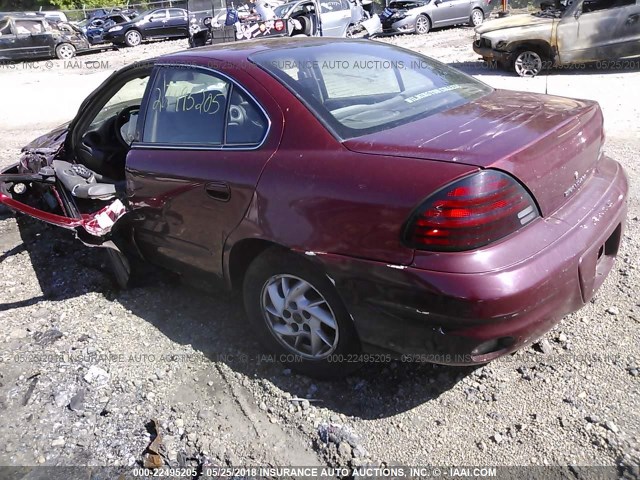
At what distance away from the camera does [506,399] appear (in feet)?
9.01

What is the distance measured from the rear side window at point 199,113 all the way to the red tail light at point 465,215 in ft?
3.31

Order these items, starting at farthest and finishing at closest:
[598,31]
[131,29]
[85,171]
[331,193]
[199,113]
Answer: [131,29] → [598,31] → [85,171] → [199,113] → [331,193]

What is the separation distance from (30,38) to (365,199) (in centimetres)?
2412

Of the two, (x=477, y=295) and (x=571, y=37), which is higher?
(x=477, y=295)

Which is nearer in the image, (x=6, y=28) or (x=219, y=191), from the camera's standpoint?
(x=219, y=191)

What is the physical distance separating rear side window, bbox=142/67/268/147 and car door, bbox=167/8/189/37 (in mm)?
23862

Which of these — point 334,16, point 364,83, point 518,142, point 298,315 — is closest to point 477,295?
point 518,142

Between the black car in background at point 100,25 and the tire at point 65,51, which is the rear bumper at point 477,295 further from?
the black car in background at point 100,25

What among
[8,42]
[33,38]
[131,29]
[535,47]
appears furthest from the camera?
[131,29]

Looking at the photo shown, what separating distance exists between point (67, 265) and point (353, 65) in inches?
113

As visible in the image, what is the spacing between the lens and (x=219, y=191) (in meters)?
3.00

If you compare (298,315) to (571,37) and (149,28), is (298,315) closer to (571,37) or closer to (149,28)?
(571,37)

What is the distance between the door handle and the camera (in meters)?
2.95

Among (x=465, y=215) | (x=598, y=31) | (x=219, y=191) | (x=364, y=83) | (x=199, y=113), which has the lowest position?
(x=598, y=31)
